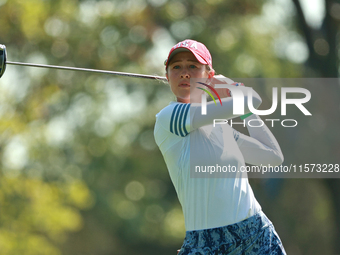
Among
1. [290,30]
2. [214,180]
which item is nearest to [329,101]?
[290,30]

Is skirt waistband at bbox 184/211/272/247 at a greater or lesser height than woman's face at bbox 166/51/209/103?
lesser

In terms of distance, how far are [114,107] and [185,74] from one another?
10.9 metres

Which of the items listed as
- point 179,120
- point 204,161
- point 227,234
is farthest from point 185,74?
point 227,234

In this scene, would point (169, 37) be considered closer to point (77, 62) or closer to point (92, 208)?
point (77, 62)

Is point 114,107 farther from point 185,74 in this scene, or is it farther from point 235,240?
point 235,240

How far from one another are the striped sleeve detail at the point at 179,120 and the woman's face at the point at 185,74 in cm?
15

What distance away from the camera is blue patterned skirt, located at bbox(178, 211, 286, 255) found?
2564mm

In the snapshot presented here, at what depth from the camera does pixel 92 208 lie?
1547 cm

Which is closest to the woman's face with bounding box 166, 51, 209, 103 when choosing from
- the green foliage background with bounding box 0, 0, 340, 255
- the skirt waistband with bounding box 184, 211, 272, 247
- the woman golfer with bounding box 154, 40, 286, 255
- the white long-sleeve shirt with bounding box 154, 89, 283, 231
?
the woman golfer with bounding box 154, 40, 286, 255

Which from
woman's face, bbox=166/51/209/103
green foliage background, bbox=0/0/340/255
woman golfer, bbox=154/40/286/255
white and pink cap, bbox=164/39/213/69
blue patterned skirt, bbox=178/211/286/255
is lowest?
blue patterned skirt, bbox=178/211/286/255

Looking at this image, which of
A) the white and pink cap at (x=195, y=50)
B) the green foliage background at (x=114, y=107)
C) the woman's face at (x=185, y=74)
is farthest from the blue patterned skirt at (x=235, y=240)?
the green foliage background at (x=114, y=107)

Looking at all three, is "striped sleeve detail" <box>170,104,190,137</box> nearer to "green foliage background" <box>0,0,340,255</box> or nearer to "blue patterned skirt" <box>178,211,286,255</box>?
"blue patterned skirt" <box>178,211,286,255</box>

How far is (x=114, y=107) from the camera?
13.6 meters

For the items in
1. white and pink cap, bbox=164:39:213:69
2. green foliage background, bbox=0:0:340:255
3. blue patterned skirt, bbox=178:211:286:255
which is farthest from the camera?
green foliage background, bbox=0:0:340:255
